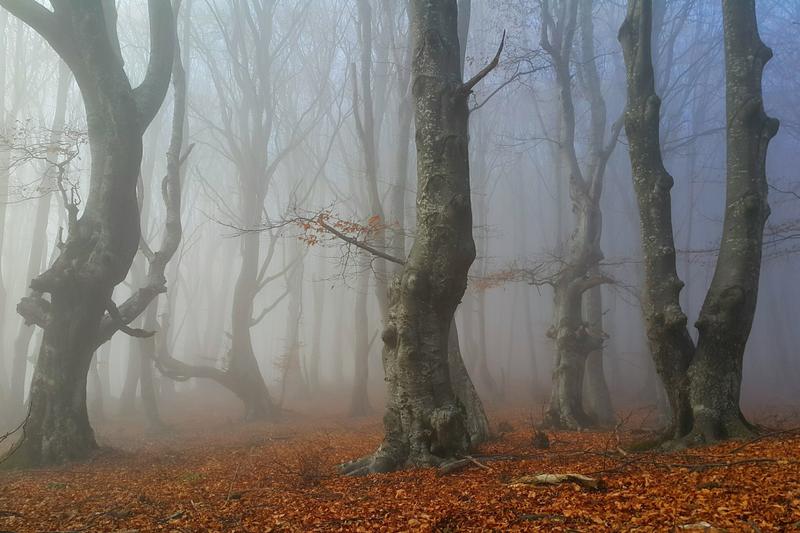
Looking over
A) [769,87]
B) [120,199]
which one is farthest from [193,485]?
[769,87]

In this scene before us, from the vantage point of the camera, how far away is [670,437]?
224 inches

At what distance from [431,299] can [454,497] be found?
2.31m

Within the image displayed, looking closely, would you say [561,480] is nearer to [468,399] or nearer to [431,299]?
[431,299]

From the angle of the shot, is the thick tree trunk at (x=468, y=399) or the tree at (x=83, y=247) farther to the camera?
the thick tree trunk at (x=468, y=399)

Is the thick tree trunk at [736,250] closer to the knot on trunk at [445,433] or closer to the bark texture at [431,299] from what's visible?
the knot on trunk at [445,433]

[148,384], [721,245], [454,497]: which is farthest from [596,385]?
[148,384]

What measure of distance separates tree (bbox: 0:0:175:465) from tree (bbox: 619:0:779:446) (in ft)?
25.4

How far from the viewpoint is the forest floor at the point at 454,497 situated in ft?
9.50

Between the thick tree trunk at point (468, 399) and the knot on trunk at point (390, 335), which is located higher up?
the knot on trunk at point (390, 335)

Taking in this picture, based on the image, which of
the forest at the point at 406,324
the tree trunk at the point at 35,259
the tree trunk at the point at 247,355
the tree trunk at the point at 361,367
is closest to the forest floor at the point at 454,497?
the forest at the point at 406,324

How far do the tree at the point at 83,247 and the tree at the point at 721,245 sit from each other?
25.4ft

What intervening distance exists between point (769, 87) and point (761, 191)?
2220cm

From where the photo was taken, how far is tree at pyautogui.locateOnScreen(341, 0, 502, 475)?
5430 millimetres

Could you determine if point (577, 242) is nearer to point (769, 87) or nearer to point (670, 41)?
point (670, 41)
